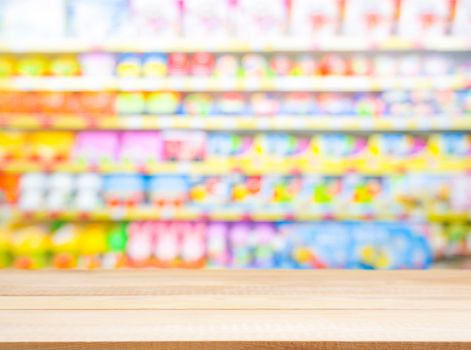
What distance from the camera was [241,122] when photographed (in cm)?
289

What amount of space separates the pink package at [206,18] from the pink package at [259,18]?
0.28ft

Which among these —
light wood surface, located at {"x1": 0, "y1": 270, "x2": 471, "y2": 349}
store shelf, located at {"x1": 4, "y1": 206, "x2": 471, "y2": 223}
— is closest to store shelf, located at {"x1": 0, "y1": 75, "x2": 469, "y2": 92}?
store shelf, located at {"x1": 4, "y1": 206, "x2": 471, "y2": 223}

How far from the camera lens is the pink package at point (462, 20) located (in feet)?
9.53

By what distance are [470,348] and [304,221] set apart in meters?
2.38

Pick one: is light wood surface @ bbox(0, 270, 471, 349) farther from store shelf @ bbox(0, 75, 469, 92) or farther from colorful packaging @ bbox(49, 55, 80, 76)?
colorful packaging @ bbox(49, 55, 80, 76)

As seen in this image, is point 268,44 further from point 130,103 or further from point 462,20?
point 462,20

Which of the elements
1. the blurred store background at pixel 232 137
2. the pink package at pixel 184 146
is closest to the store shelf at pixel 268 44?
the blurred store background at pixel 232 137

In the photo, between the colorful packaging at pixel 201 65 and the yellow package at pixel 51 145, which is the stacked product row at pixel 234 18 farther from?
the yellow package at pixel 51 145

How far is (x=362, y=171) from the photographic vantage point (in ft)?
9.55

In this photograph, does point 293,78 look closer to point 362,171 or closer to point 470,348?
point 362,171

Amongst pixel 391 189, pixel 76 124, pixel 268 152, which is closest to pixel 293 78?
pixel 268 152

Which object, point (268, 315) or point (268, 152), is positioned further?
point (268, 152)

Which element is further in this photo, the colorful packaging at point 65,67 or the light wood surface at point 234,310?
the colorful packaging at point 65,67

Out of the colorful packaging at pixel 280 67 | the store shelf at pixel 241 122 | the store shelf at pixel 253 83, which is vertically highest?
the colorful packaging at pixel 280 67
